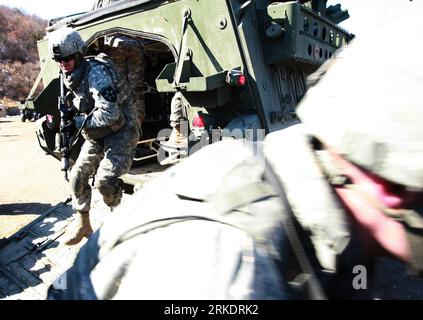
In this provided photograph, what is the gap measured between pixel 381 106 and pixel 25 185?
309 inches

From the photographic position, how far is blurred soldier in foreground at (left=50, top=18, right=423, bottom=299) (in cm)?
85

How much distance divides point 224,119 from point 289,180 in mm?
2674

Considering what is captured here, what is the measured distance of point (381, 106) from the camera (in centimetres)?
85

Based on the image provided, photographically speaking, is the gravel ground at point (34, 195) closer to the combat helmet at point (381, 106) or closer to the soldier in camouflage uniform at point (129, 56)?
the combat helmet at point (381, 106)

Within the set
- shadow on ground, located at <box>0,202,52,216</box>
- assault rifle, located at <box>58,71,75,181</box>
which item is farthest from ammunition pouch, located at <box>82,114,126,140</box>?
shadow on ground, located at <box>0,202,52,216</box>

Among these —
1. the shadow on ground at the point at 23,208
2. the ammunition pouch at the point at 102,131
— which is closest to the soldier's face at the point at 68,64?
the ammunition pouch at the point at 102,131

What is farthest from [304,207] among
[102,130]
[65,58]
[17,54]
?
[17,54]

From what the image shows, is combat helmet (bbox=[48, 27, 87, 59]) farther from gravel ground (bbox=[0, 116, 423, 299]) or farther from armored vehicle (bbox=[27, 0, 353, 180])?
gravel ground (bbox=[0, 116, 423, 299])

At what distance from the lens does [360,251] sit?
1.06 metres

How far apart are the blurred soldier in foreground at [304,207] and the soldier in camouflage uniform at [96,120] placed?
7.72 feet

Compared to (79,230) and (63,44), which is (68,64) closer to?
(63,44)

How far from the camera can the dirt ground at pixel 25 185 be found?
5574mm

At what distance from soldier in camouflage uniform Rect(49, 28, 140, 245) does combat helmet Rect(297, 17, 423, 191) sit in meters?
2.64

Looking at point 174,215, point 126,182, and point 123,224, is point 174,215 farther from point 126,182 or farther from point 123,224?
point 126,182
